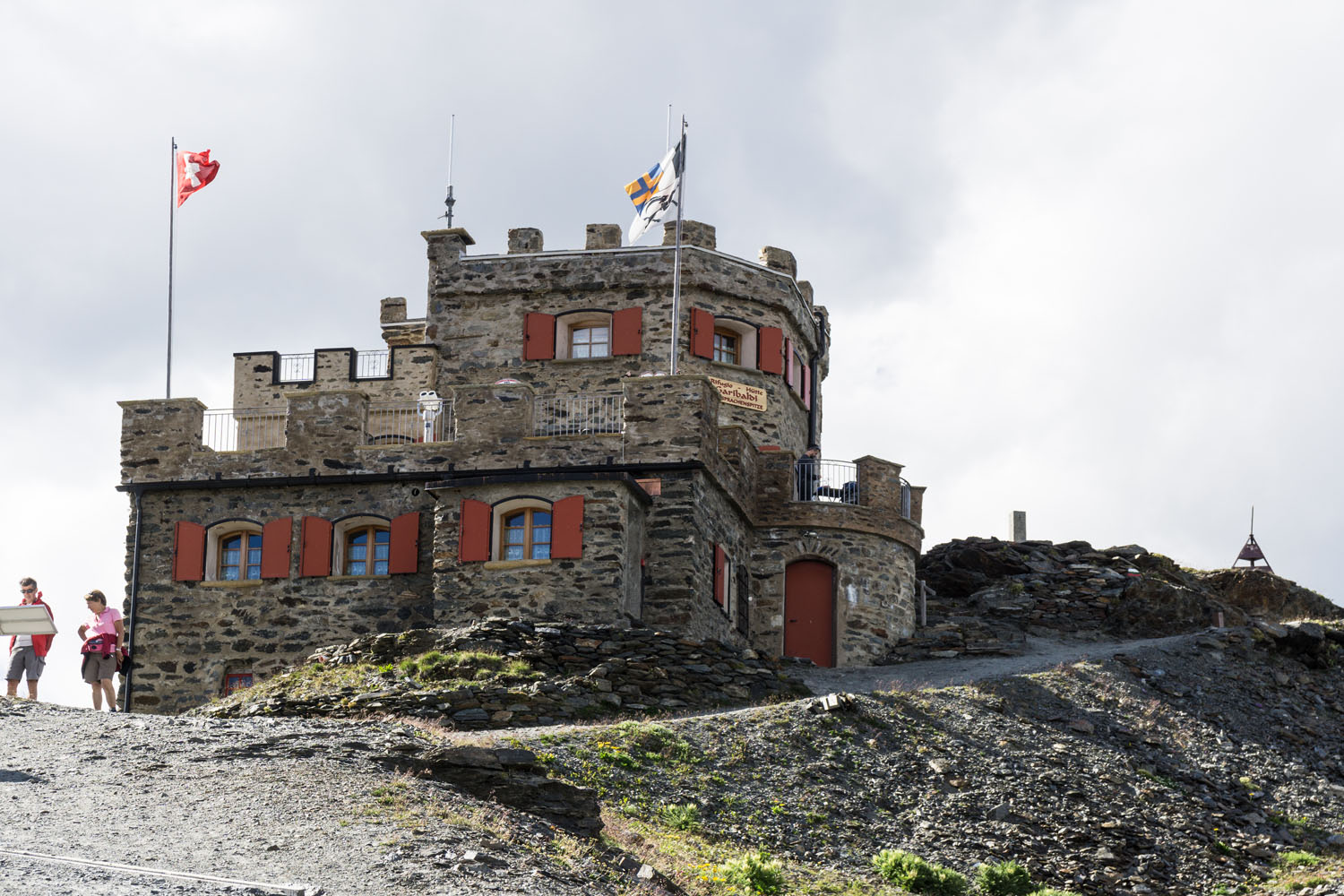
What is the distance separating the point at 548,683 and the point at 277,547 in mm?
8558

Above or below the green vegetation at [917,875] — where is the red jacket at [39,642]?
above

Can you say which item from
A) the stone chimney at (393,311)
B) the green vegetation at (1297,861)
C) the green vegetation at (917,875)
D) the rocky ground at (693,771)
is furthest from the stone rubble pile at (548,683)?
the stone chimney at (393,311)

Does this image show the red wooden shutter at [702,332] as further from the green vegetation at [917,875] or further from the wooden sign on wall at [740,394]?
the green vegetation at [917,875]

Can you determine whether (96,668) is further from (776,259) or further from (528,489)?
(776,259)

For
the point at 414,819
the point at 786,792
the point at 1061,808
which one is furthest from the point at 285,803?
the point at 1061,808

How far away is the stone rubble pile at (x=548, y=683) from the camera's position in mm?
27938

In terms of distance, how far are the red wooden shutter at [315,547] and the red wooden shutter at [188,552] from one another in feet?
6.17

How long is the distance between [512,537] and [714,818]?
9994 mm

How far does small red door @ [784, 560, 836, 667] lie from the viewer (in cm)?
3834

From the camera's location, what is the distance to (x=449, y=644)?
29953 millimetres

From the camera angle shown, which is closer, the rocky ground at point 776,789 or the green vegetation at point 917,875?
the rocky ground at point 776,789

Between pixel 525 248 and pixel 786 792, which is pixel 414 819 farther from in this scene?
pixel 525 248

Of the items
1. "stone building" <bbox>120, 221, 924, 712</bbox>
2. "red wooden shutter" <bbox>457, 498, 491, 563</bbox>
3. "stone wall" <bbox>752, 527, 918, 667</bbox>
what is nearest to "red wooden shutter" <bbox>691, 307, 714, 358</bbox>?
"stone building" <bbox>120, 221, 924, 712</bbox>

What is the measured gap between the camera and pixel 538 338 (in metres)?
41.5
